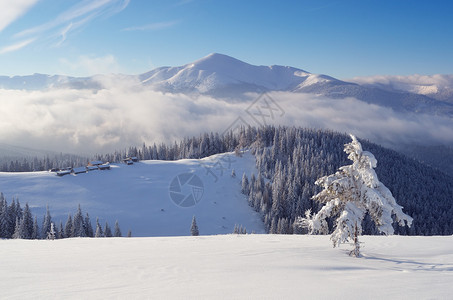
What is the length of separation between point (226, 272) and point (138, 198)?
82858 mm

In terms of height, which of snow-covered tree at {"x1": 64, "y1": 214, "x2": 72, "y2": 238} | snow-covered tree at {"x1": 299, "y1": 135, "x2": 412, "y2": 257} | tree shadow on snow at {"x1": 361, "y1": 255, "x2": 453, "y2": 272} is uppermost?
snow-covered tree at {"x1": 299, "y1": 135, "x2": 412, "y2": 257}

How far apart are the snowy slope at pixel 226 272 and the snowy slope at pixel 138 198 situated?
60.9 meters

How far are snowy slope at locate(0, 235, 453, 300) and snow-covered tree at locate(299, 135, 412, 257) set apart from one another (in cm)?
175

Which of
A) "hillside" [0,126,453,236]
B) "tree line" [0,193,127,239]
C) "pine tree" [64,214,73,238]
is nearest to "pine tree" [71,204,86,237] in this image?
"tree line" [0,193,127,239]

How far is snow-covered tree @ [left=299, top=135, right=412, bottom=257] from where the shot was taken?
16625 mm

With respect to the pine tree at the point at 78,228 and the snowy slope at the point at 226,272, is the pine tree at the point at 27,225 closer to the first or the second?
the pine tree at the point at 78,228

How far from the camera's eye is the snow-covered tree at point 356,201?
655 inches

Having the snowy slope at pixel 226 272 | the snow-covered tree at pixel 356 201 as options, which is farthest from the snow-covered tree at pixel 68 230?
the snow-covered tree at pixel 356 201

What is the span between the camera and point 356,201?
17.9m

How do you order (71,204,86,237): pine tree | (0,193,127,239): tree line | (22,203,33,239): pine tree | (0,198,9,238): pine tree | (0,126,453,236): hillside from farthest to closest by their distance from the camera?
(0,126,453,236): hillside → (71,204,86,237): pine tree → (0,198,9,238): pine tree → (0,193,127,239): tree line → (22,203,33,239): pine tree

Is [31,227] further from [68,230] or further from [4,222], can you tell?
[68,230]

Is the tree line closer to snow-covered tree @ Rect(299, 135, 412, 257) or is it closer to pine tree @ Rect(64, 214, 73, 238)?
pine tree @ Rect(64, 214, 73, 238)

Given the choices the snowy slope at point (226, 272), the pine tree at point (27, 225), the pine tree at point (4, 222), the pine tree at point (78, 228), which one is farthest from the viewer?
the pine tree at point (78, 228)

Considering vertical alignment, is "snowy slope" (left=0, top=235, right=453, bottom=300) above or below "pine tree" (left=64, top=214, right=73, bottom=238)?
above
